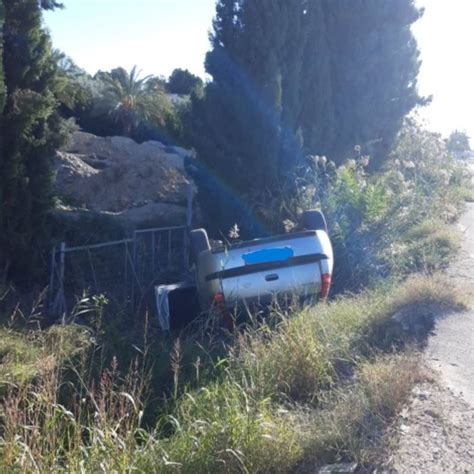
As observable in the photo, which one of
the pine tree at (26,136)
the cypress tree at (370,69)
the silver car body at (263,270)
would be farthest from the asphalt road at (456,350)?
the cypress tree at (370,69)

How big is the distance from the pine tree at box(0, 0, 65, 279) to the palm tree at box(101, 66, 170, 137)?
1580 centimetres

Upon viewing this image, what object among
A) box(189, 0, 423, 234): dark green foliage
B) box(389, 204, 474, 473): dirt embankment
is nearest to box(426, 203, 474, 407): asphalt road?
box(389, 204, 474, 473): dirt embankment

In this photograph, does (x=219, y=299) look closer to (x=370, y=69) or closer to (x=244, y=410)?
(x=244, y=410)

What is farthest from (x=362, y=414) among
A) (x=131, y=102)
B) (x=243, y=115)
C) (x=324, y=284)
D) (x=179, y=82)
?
(x=179, y=82)

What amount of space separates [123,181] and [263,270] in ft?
35.1

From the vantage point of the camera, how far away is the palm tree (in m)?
26.5

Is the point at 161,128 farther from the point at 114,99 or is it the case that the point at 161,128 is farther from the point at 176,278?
the point at 176,278

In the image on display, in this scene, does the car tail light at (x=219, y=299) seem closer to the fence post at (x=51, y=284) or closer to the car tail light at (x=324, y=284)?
the car tail light at (x=324, y=284)

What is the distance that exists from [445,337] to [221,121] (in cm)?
601

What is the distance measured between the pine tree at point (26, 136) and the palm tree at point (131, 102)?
51.8 ft

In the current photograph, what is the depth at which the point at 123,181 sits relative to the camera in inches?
685

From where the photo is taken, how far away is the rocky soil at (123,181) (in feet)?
43.0

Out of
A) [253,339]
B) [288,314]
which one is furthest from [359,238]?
[253,339]

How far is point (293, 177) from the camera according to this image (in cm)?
1155
